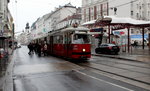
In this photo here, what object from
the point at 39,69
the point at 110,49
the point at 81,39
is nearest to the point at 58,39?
the point at 81,39

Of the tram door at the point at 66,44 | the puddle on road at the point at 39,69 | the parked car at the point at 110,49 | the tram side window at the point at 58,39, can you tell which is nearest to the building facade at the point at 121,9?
the parked car at the point at 110,49

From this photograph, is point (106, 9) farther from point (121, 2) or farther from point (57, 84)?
point (57, 84)

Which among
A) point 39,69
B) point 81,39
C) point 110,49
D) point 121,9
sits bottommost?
point 39,69

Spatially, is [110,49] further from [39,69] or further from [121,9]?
[121,9]


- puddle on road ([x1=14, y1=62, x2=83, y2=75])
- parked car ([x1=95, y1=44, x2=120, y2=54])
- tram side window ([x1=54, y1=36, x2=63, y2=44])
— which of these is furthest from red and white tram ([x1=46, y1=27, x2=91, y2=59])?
parked car ([x1=95, y1=44, x2=120, y2=54])

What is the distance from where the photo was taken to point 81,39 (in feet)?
60.2

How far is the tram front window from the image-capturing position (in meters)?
18.1

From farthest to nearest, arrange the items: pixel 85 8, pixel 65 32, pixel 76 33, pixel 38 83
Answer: pixel 85 8, pixel 65 32, pixel 76 33, pixel 38 83

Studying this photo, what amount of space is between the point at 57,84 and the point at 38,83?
95cm

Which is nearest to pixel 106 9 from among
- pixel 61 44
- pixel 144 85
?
pixel 61 44

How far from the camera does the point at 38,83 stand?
9578 millimetres

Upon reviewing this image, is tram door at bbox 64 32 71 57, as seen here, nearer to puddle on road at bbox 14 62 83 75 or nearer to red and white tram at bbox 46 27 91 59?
red and white tram at bbox 46 27 91 59

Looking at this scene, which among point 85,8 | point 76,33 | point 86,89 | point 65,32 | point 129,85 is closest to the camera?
point 86,89

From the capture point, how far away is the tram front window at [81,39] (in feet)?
59.4
